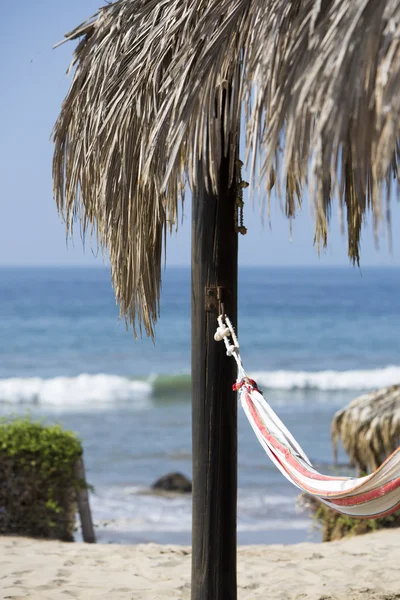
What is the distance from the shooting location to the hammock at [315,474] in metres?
1.90

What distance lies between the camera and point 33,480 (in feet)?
13.6

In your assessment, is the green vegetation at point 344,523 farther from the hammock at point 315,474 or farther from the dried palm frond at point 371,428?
the hammock at point 315,474

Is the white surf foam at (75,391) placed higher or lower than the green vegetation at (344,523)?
lower

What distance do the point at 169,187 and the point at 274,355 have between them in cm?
1770

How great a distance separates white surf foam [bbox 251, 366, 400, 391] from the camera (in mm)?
15688

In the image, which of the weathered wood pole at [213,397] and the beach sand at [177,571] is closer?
the weathered wood pole at [213,397]

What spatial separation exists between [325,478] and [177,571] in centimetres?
161

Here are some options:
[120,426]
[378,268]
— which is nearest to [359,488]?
[120,426]

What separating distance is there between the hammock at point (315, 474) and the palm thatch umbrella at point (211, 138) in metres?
0.11

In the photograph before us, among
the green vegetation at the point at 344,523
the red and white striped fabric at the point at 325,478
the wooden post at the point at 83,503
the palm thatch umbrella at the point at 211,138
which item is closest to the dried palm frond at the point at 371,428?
the green vegetation at the point at 344,523

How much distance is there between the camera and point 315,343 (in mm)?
21062

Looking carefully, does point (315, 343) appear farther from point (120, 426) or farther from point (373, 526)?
point (373, 526)

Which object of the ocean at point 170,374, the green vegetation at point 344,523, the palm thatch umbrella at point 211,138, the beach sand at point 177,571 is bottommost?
the ocean at point 170,374

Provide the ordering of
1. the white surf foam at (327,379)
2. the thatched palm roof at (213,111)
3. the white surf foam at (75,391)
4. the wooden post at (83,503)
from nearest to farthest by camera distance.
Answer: the thatched palm roof at (213,111)
the wooden post at (83,503)
the white surf foam at (75,391)
the white surf foam at (327,379)
